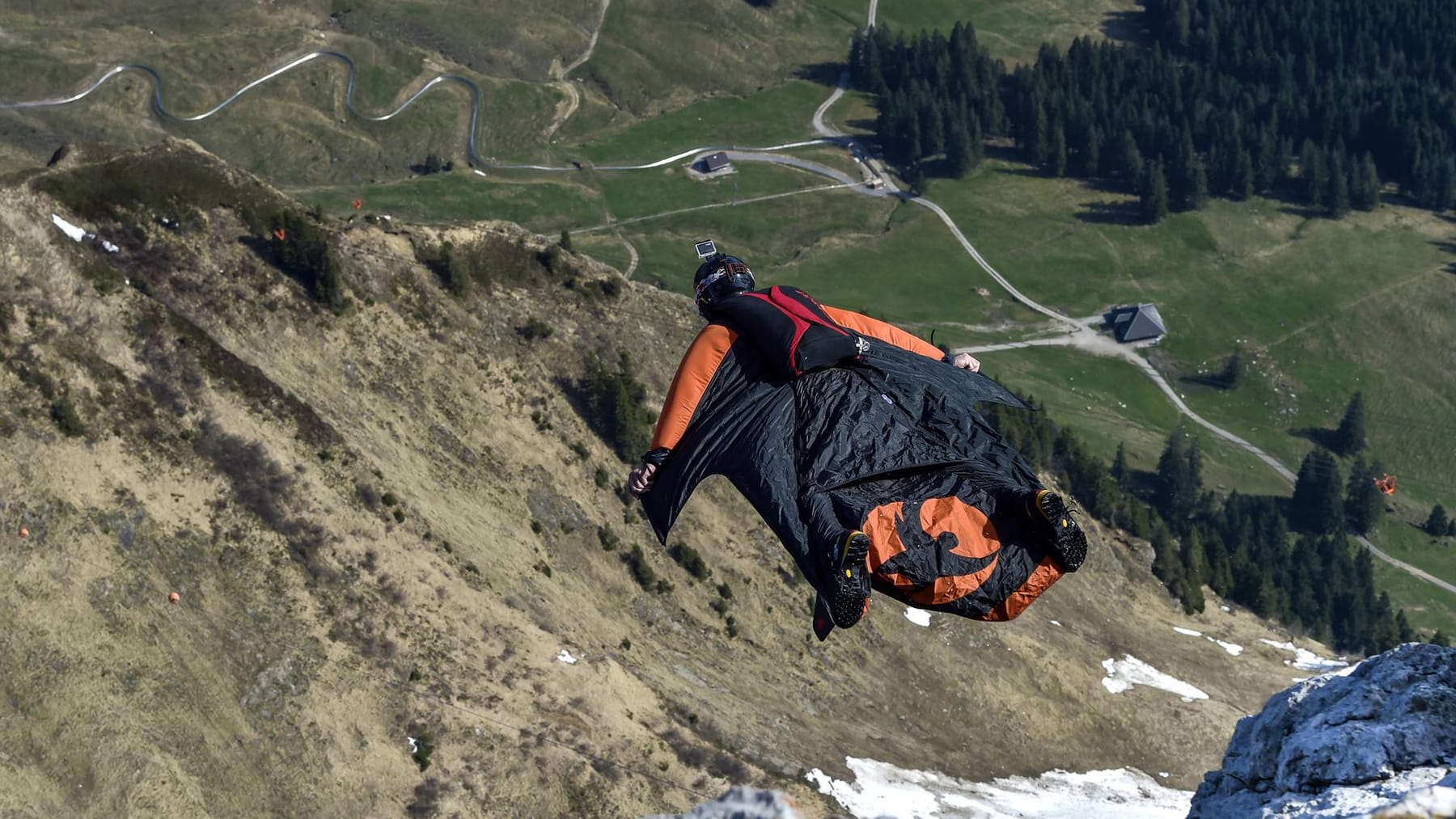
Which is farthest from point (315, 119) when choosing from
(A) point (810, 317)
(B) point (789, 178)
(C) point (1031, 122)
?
(A) point (810, 317)

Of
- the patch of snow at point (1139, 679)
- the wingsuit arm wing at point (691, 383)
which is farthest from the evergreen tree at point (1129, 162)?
the wingsuit arm wing at point (691, 383)

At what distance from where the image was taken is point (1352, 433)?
13662cm

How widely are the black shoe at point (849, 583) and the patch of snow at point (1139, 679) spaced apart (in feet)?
152

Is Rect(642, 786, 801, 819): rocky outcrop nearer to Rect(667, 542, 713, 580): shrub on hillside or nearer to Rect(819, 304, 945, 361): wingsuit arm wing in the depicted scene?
Rect(819, 304, 945, 361): wingsuit arm wing

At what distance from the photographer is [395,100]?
14450cm

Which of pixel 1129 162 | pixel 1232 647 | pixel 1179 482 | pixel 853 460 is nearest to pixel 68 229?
pixel 853 460

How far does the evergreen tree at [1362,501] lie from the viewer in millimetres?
131000

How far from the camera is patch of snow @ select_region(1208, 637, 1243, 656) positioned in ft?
249

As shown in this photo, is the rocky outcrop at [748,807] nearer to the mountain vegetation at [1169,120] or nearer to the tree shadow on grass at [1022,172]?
the mountain vegetation at [1169,120]

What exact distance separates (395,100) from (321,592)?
110783 mm

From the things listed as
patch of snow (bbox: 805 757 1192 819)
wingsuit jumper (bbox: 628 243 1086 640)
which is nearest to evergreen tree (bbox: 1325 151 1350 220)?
patch of snow (bbox: 805 757 1192 819)

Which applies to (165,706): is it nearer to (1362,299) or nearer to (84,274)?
(84,274)

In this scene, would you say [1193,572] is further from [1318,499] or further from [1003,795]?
[1003,795]

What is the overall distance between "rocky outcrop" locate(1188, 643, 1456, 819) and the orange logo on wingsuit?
14.0 ft
